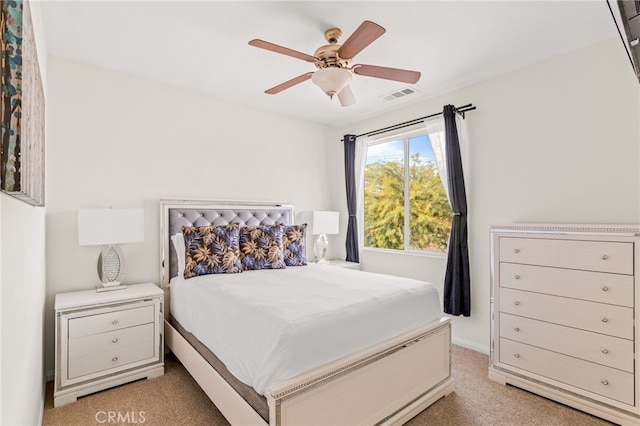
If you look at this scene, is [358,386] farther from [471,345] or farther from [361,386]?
[471,345]

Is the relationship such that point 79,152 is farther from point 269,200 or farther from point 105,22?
point 269,200

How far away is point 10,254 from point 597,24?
3.60 metres

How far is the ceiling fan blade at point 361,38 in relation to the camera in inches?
69.5

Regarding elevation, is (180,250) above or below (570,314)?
above

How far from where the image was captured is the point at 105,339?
2.45 metres

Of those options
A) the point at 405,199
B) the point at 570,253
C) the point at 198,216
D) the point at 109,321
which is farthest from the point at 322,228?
the point at 570,253

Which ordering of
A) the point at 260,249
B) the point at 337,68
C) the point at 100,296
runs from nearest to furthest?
the point at 337,68, the point at 100,296, the point at 260,249

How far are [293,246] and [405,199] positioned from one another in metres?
1.55

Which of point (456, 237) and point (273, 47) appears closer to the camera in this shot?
point (273, 47)

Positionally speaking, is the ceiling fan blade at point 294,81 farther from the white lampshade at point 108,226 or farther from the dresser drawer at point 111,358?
the dresser drawer at point 111,358

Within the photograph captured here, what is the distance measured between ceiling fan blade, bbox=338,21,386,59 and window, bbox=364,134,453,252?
2.01 metres

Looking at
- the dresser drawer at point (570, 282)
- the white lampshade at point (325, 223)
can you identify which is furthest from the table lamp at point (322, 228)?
the dresser drawer at point (570, 282)

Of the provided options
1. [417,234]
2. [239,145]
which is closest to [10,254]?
[239,145]

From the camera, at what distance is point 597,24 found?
89.0 inches
